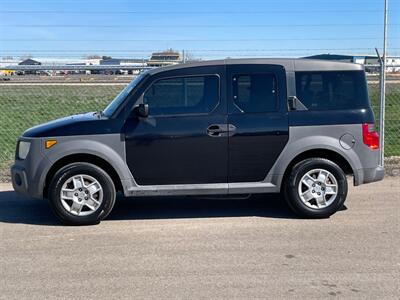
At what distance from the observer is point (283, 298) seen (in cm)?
→ 415

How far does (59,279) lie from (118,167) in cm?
190

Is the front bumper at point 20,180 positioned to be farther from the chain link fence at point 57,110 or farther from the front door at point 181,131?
the chain link fence at point 57,110

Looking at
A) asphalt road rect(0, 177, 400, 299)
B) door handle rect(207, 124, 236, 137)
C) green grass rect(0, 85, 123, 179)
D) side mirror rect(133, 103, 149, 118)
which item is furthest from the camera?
green grass rect(0, 85, 123, 179)

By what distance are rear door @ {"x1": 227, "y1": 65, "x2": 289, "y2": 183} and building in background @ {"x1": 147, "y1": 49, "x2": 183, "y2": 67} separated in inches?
117

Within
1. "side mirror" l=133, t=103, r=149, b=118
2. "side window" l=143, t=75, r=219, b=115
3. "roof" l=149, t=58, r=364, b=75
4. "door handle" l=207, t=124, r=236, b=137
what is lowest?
"door handle" l=207, t=124, r=236, b=137

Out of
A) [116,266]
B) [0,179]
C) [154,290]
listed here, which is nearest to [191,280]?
[154,290]

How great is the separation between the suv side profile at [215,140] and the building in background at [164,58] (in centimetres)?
295

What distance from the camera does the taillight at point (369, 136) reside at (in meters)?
6.48

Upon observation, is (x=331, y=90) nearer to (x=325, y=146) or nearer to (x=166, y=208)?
(x=325, y=146)

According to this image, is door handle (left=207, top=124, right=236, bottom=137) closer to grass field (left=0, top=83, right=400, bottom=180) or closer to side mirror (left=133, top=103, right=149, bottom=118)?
side mirror (left=133, top=103, right=149, bottom=118)

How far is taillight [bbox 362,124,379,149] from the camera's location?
6477 mm

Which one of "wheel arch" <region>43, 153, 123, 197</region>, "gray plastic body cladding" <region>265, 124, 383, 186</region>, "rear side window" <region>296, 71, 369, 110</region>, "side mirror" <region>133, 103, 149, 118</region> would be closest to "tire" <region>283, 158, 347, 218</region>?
"gray plastic body cladding" <region>265, 124, 383, 186</region>

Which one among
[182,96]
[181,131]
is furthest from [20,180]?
[182,96]

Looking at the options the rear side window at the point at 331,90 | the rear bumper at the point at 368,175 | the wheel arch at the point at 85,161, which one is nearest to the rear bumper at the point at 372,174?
the rear bumper at the point at 368,175
